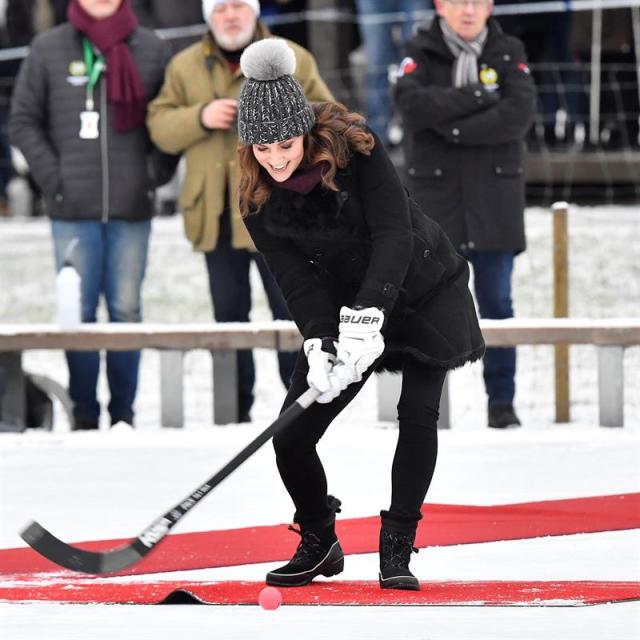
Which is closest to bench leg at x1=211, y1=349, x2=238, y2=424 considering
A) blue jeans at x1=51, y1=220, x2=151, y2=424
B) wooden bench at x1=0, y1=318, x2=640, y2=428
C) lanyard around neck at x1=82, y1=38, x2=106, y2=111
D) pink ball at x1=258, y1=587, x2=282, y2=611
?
wooden bench at x1=0, y1=318, x2=640, y2=428

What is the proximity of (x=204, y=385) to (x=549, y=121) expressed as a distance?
275 centimetres

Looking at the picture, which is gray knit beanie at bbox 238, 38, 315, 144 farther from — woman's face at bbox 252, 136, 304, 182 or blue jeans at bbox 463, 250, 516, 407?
blue jeans at bbox 463, 250, 516, 407

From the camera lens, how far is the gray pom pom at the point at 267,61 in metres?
3.89

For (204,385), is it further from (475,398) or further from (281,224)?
(281,224)

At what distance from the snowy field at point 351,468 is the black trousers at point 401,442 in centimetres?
32

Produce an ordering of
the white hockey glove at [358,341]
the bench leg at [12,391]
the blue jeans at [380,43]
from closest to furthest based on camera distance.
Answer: the white hockey glove at [358,341]
the bench leg at [12,391]
the blue jeans at [380,43]

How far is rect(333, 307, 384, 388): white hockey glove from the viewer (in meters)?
3.86

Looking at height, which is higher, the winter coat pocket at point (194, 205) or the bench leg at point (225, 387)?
the winter coat pocket at point (194, 205)

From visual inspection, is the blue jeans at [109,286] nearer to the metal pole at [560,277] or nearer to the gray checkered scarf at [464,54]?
the gray checkered scarf at [464,54]

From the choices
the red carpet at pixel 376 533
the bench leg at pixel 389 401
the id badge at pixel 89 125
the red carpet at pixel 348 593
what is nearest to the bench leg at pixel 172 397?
the bench leg at pixel 389 401

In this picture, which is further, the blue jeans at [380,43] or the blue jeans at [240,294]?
the blue jeans at [380,43]

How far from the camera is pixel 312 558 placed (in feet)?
13.6

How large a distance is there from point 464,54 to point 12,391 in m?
2.16

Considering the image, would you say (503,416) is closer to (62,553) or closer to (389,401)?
(389,401)
